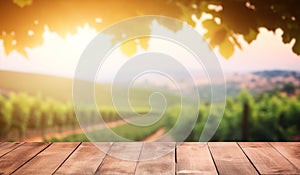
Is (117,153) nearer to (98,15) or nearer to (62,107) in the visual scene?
(98,15)

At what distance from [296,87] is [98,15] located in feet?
11.4

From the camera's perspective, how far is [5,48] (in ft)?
6.43

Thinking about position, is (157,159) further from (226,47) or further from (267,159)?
(226,47)

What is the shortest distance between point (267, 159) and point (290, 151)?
0.95ft

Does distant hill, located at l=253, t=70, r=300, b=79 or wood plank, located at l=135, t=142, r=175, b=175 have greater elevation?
distant hill, located at l=253, t=70, r=300, b=79

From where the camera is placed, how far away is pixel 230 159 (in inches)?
88.6

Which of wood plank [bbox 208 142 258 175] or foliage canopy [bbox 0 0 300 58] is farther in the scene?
wood plank [bbox 208 142 258 175]

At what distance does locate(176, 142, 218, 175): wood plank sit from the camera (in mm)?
2020

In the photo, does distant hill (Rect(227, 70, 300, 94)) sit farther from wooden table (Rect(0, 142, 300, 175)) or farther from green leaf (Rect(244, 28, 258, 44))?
green leaf (Rect(244, 28, 258, 44))

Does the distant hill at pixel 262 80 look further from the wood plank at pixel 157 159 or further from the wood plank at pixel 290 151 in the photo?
the wood plank at pixel 157 159

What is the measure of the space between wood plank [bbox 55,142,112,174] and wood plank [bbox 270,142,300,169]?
3.36 feet

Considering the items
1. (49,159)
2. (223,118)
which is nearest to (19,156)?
(49,159)

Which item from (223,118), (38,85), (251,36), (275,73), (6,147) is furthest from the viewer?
(38,85)

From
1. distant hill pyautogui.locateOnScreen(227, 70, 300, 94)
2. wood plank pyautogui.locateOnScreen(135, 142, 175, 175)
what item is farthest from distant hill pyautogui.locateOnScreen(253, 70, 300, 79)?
wood plank pyautogui.locateOnScreen(135, 142, 175, 175)
